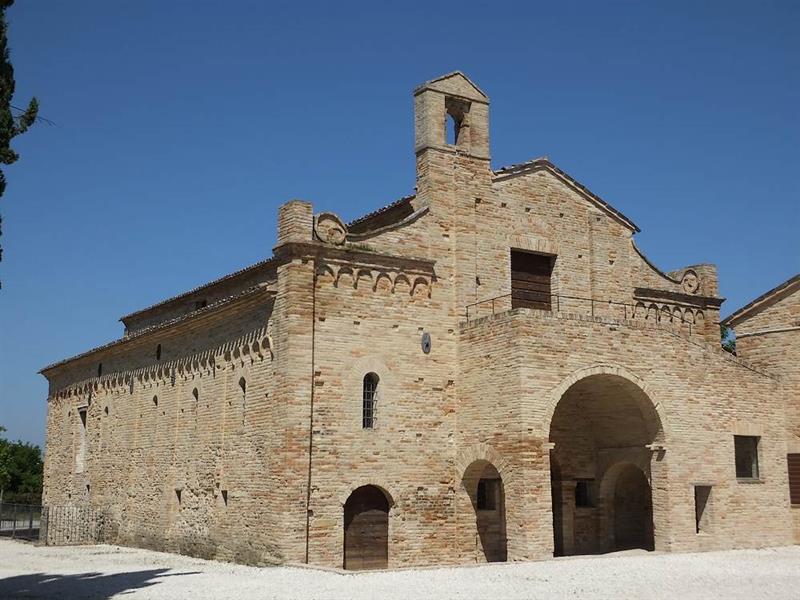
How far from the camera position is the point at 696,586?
15.8 m

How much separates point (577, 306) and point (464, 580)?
9861 mm

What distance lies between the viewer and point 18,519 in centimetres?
3675

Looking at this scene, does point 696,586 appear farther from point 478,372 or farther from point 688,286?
point 688,286

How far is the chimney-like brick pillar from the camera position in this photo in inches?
797

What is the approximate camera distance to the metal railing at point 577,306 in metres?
22.5

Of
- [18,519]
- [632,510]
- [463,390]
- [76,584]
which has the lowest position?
[18,519]

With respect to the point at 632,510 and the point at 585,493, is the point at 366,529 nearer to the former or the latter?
the point at 585,493

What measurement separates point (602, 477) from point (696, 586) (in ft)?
24.5

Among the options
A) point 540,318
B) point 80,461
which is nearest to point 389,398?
point 540,318

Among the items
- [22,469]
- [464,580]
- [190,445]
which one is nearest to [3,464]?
[22,469]

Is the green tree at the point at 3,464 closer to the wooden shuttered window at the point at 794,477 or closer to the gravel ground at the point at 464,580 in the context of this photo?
the gravel ground at the point at 464,580

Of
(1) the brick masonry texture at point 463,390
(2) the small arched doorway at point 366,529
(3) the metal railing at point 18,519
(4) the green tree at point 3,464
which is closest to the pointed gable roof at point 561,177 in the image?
(1) the brick masonry texture at point 463,390

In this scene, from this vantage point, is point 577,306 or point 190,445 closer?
point 577,306

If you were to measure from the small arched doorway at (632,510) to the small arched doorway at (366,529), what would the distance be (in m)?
6.68
